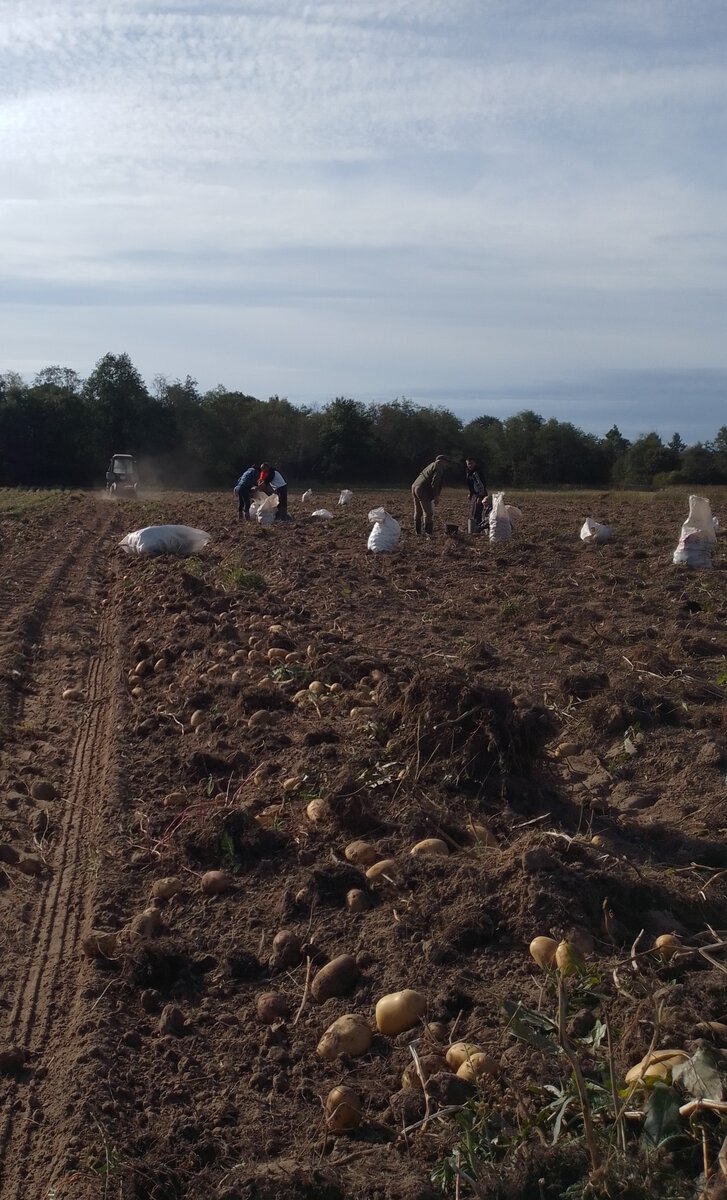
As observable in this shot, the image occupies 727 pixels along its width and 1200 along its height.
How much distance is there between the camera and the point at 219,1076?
325 cm

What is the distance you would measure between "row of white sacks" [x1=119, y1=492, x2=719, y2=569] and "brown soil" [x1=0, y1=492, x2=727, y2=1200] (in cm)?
400

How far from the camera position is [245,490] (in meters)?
21.2

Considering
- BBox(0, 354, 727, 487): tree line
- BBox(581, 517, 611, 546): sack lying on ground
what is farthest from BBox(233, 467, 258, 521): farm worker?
BBox(0, 354, 727, 487): tree line

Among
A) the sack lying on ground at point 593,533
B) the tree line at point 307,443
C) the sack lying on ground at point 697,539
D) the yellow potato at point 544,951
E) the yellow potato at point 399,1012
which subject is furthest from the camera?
the tree line at point 307,443

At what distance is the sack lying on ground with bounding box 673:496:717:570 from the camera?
1303 cm

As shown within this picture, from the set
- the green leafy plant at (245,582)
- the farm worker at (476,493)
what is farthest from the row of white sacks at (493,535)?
the green leafy plant at (245,582)

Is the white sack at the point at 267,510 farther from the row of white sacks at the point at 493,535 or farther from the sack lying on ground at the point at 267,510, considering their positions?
the row of white sacks at the point at 493,535

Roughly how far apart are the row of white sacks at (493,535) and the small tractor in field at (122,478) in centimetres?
2321

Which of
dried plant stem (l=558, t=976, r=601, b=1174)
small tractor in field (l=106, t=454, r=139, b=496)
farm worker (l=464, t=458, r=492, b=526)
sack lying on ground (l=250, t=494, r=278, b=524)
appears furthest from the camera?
small tractor in field (l=106, t=454, r=139, b=496)

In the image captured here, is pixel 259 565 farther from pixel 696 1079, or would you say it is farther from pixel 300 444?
pixel 300 444

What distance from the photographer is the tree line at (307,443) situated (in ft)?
181

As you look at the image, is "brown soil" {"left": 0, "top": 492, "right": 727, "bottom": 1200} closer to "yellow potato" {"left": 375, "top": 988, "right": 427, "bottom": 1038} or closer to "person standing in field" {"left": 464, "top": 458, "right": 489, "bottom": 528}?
"yellow potato" {"left": 375, "top": 988, "right": 427, "bottom": 1038}

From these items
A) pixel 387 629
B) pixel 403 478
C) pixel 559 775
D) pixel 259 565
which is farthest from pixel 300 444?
pixel 559 775

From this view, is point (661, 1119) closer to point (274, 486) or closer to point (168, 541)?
point (168, 541)
